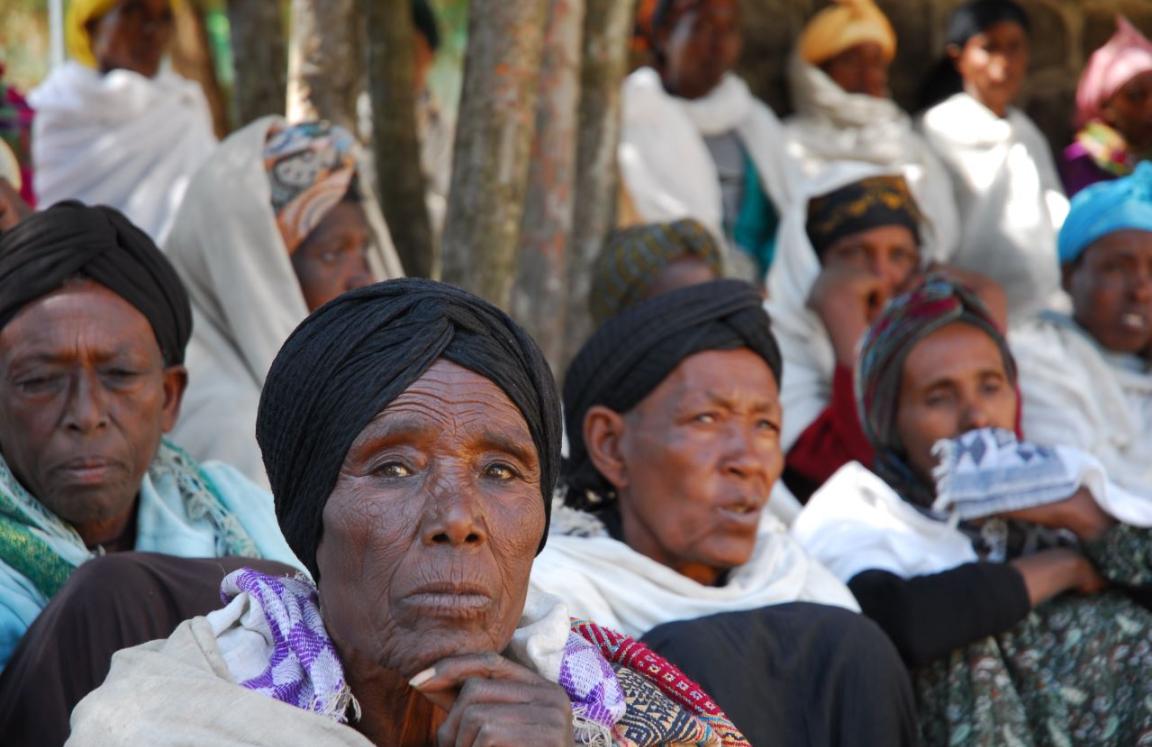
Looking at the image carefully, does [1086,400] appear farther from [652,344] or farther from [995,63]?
[995,63]

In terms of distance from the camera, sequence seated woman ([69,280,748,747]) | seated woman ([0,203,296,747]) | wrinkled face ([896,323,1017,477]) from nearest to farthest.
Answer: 1. seated woman ([69,280,748,747])
2. seated woman ([0,203,296,747])
3. wrinkled face ([896,323,1017,477])

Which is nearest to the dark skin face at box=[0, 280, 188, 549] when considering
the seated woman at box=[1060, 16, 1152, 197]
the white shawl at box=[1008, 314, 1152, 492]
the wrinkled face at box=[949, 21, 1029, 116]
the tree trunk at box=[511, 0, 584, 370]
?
the tree trunk at box=[511, 0, 584, 370]

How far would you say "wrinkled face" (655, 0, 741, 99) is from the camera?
24.8 feet

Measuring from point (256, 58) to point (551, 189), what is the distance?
1678mm

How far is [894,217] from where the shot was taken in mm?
6188

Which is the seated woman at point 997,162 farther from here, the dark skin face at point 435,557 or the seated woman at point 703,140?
the dark skin face at point 435,557

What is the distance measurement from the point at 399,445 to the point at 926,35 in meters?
7.06

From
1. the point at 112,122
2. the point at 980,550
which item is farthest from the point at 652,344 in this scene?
the point at 112,122

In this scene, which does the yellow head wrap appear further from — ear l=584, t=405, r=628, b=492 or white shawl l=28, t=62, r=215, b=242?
ear l=584, t=405, r=628, b=492

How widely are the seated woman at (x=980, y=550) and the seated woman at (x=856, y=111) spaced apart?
127 inches

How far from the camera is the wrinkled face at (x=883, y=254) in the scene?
6164mm

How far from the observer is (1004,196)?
7.95 meters

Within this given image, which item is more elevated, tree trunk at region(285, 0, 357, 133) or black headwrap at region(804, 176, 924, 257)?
tree trunk at region(285, 0, 357, 133)

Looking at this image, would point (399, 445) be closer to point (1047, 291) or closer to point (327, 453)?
point (327, 453)
